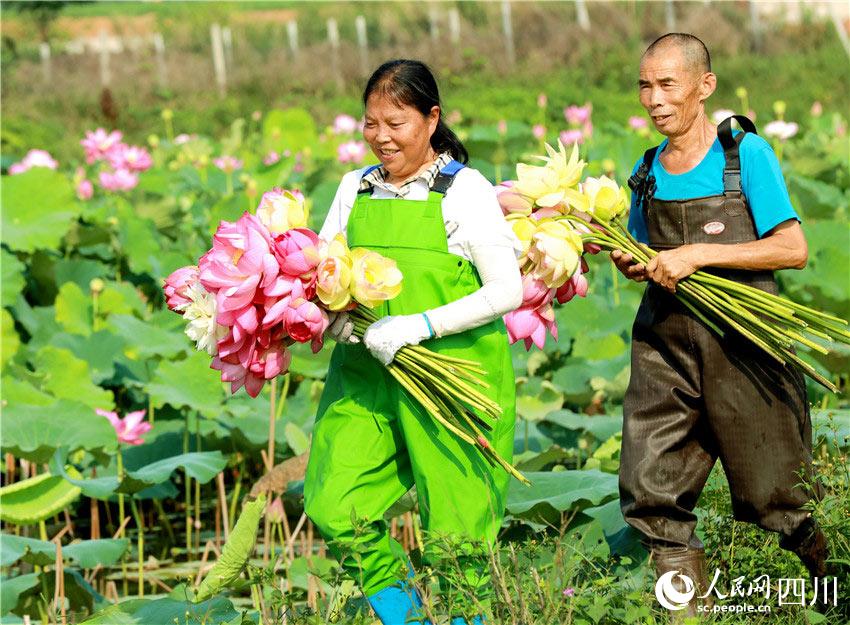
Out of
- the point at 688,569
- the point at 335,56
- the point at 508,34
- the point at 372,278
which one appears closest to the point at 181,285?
the point at 372,278

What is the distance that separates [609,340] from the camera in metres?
4.99

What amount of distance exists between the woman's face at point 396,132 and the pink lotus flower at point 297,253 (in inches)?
10.3

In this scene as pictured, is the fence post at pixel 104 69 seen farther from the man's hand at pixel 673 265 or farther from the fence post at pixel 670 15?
the man's hand at pixel 673 265

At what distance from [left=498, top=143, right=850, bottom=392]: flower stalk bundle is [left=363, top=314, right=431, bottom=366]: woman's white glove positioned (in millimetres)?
337

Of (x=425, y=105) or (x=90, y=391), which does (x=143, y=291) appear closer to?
(x=90, y=391)

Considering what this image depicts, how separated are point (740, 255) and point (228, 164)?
203 inches

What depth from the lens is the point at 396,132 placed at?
260 centimetres

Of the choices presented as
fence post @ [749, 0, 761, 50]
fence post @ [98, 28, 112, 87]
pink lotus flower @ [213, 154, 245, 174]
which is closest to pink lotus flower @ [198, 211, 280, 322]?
pink lotus flower @ [213, 154, 245, 174]

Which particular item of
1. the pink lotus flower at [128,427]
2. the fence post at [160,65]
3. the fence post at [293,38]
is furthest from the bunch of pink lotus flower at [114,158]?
the fence post at [293,38]

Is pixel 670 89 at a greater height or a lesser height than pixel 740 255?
greater

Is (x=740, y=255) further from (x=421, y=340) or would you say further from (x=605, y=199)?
(x=421, y=340)

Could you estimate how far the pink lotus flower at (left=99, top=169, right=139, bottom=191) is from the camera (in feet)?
22.9

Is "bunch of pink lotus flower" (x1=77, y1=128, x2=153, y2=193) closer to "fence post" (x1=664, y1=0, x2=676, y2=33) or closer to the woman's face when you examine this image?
the woman's face

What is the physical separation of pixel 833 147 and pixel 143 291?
4976 mm
